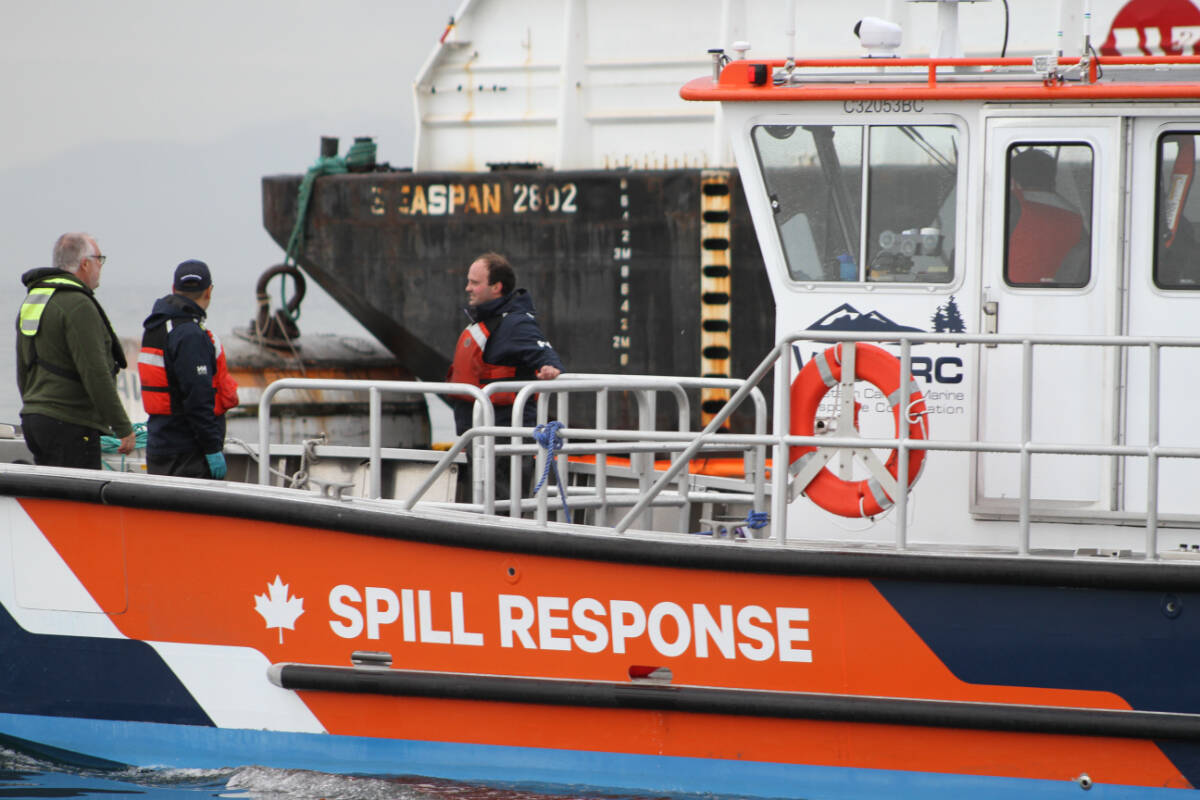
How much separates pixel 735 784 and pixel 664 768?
→ 0.24m

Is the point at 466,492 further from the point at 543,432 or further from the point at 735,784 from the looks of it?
the point at 735,784

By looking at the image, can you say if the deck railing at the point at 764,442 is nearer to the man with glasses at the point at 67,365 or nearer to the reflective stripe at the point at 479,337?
the reflective stripe at the point at 479,337

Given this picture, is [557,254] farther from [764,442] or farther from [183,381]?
[764,442]

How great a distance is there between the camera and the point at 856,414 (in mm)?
4270

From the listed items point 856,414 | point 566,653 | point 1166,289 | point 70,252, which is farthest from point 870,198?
point 70,252

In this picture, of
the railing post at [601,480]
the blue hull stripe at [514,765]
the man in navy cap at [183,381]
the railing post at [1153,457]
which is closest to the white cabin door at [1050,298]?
the railing post at [1153,457]

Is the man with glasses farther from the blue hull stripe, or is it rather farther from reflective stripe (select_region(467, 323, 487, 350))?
reflective stripe (select_region(467, 323, 487, 350))

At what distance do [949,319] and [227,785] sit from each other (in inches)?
117

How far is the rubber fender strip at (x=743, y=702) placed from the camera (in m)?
3.83

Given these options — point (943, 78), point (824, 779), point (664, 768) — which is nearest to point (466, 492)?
point (664, 768)

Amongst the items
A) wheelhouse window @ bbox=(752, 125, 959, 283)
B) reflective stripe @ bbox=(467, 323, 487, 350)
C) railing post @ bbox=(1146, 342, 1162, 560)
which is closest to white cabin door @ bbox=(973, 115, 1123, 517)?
wheelhouse window @ bbox=(752, 125, 959, 283)

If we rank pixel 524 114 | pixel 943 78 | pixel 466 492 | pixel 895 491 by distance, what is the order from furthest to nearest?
pixel 524 114 < pixel 466 492 < pixel 943 78 < pixel 895 491

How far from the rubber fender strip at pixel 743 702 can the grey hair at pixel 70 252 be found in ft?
5.71

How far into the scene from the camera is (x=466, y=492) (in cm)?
563
